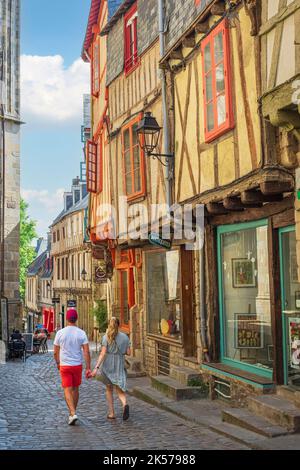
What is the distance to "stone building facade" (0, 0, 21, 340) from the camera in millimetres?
22609

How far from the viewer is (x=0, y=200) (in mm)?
22703

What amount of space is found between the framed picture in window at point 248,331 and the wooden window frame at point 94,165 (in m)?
7.91

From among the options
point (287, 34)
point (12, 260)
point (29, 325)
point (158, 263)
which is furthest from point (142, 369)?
point (29, 325)

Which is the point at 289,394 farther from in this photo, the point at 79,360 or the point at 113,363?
the point at 79,360

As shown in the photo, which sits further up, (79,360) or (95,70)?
(95,70)

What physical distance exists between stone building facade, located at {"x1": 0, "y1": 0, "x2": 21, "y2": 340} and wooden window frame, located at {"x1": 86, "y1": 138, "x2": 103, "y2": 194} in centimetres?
726

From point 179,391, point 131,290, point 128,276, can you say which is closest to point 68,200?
point 128,276

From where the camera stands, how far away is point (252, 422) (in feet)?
21.7

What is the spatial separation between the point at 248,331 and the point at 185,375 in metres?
1.50

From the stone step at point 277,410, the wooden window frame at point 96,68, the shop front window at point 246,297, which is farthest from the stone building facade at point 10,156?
the stone step at point 277,410

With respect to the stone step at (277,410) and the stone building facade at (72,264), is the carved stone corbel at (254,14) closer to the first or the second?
the stone step at (277,410)

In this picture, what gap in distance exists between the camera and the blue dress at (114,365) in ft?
26.4

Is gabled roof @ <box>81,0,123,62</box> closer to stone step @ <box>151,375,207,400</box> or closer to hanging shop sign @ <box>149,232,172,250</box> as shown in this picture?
hanging shop sign @ <box>149,232,172,250</box>
